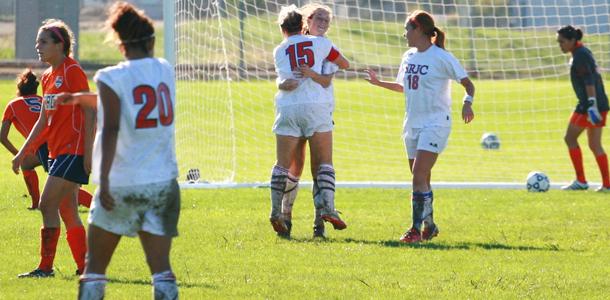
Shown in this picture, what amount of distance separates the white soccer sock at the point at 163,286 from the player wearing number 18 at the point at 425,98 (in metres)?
4.33

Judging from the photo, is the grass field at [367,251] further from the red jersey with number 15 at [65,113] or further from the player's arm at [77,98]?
the player's arm at [77,98]

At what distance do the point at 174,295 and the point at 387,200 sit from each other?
25.9 feet

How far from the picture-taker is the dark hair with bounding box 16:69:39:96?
12.0 meters

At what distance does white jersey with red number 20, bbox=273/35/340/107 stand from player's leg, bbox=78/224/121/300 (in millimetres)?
4252

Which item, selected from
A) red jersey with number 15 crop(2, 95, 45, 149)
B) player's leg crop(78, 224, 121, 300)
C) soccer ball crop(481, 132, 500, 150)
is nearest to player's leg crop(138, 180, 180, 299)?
player's leg crop(78, 224, 121, 300)

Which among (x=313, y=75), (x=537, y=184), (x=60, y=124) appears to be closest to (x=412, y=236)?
(x=313, y=75)

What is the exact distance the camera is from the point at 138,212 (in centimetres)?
602

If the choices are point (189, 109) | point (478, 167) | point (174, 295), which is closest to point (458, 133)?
point (478, 167)

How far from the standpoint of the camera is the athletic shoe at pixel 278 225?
33.7 ft

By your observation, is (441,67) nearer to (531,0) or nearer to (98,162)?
(98,162)

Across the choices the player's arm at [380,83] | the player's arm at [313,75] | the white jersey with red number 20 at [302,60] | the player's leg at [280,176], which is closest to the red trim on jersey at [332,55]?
the white jersey with red number 20 at [302,60]

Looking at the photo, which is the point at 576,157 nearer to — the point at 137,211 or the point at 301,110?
the point at 301,110

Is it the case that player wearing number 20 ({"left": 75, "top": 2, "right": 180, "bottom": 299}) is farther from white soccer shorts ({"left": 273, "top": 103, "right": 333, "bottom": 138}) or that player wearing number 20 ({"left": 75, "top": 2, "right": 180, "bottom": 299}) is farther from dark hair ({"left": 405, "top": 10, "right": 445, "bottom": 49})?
dark hair ({"left": 405, "top": 10, "right": 445, "bottom": 49})

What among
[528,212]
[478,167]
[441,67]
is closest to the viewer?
[441,67]
